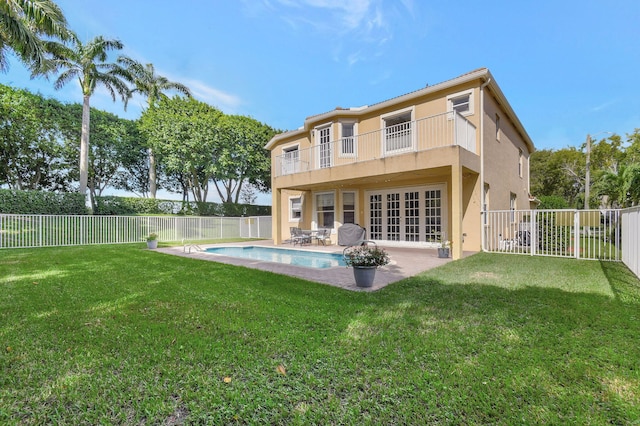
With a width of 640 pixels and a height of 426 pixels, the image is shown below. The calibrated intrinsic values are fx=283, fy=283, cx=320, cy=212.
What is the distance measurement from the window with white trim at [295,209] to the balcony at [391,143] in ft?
8.19

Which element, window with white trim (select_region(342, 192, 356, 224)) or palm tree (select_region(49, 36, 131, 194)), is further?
palm tree (select_region(49, 36, 131, 194))

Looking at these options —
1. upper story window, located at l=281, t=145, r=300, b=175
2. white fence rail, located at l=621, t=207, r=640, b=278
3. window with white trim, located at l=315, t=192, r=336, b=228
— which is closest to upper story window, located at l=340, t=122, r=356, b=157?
window with white trim, located at l=315, t=192, r=336, b=228

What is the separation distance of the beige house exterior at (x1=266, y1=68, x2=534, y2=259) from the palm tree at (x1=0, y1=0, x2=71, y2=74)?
35.4ft

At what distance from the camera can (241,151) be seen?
2462cm

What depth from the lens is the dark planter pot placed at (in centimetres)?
557

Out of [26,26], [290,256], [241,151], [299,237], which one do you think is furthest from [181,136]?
[290,256]

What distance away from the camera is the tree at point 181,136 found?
22.8 metres

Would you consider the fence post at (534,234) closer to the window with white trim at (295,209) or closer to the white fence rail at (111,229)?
the window with white trim at (295,209)

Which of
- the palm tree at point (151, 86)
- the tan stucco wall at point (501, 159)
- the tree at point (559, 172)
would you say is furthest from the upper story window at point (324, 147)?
the tree at point (559, 172)

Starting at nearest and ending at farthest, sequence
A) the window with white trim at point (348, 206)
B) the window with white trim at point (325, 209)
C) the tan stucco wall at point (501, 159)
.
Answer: the tan stucco wall at point (501, 159)
the window with white trim at point (348, 206)
the window with white trim at point (325, 209)

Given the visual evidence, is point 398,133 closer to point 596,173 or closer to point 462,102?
point 462,102

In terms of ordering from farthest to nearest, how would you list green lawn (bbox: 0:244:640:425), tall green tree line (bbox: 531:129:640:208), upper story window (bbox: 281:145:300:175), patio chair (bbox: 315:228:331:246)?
1. upper story window (bbox: 281:145:300:175)
2. patio chair (bbox: 315:228:331:246)
3. tall green tree line (bbox: 531:129:640:208)
4. green lawn (bbox: 0:244:640:425)

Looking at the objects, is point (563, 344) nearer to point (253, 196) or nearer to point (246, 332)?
point (246, 332)

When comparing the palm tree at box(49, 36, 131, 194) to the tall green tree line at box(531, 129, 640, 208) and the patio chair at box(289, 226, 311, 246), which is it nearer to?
the patio chair at box(289, 226, 311, 246)
